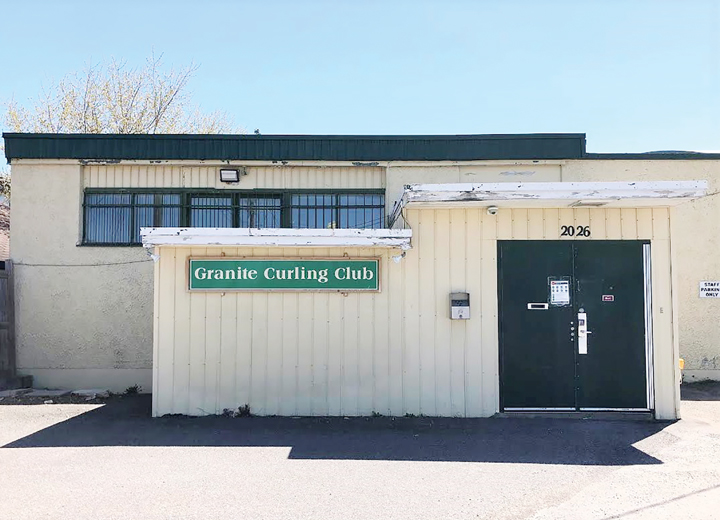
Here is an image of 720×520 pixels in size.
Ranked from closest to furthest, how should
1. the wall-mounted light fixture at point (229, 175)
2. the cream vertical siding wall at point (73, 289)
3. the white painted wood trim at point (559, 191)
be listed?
the white painted wood trim at point (559, 191), the cream vertical siding wall at point (73, 289), the wall-mounted light fixture at point (229, 175)

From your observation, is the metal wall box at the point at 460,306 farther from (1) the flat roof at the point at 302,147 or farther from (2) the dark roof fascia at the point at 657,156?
(2) the dark roof fascia at the point at 657,156

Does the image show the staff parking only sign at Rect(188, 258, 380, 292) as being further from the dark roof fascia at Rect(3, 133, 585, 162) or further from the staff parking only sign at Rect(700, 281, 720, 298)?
the staff parking only sign at Rect(700, 281, 720, 298)

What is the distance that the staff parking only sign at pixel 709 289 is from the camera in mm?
10906

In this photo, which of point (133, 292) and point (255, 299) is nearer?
point (255, 299)

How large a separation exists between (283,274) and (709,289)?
26.8 ft

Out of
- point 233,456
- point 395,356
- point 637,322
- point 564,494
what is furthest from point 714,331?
point 233,456

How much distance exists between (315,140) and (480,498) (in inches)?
287

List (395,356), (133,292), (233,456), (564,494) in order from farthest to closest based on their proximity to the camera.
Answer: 1. (133,292)
2. (395,356)
3. (233,456)
4. (564,494)

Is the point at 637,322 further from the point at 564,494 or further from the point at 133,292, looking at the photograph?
the point at 133,292

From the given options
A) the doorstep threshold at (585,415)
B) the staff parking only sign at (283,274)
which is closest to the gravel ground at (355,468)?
the doorstep threshold at (585,415)

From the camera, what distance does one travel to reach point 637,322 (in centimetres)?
816

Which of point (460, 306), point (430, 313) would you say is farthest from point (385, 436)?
point (460, 306)

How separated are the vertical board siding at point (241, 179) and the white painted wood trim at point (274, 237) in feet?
10.7

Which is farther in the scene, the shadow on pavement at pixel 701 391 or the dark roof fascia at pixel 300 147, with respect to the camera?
the dark roof fascia at pixel 300 147
